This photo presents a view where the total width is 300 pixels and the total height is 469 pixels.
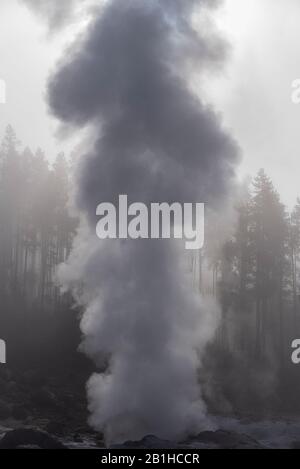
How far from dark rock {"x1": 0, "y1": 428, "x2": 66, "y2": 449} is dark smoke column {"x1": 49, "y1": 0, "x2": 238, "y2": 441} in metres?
2.16

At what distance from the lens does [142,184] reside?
18625mm

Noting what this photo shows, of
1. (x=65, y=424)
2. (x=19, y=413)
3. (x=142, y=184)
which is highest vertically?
(x=142, y=184)

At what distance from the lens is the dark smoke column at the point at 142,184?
16703 millimetres

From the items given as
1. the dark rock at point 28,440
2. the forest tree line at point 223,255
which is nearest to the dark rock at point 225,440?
the dark rock at point 28,440

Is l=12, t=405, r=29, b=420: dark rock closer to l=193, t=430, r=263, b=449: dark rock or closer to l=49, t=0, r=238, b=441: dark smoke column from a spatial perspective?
l=49, t=0, r=238, b=441: dark smoke column

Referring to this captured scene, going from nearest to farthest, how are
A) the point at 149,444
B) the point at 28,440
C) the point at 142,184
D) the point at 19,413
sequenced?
the point at 149,444, the point at 28,440, the point at 142,184, the point at 19,413

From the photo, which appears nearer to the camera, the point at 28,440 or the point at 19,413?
the point at 28,440

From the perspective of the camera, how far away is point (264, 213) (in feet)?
121

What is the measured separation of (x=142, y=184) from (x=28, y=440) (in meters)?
8.80

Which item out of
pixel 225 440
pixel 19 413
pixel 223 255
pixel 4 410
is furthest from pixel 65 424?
pixel 223 255

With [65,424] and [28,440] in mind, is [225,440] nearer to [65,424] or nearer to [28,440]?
[28,440]

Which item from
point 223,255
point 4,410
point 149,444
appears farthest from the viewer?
point 223,255

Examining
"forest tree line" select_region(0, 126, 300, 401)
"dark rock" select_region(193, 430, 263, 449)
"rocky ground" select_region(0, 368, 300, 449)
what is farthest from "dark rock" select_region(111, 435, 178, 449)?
"forest tree line" select_region(0, 126, 300, 401)
